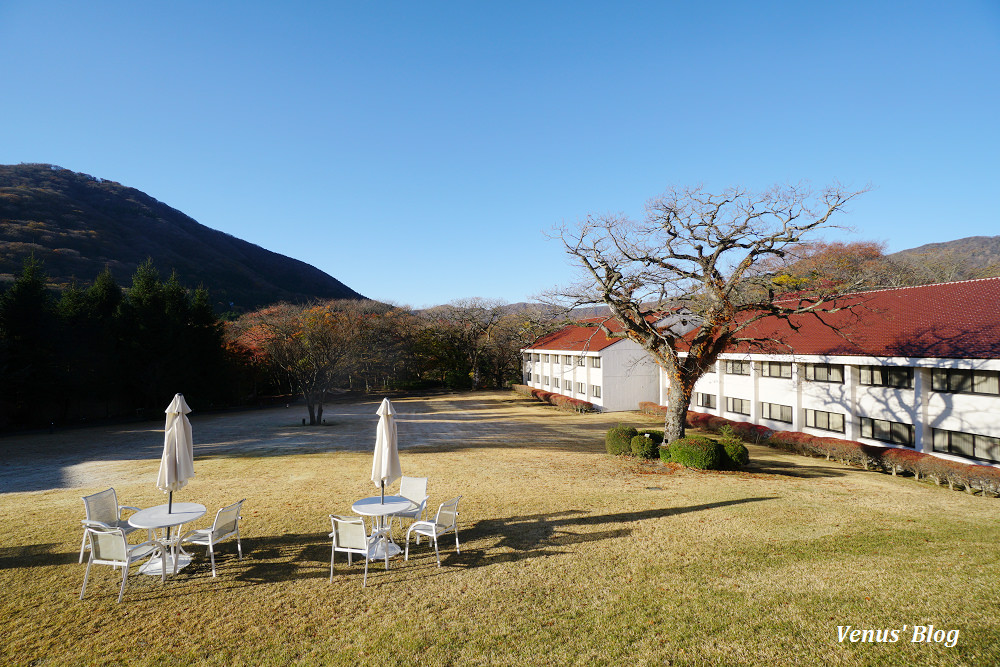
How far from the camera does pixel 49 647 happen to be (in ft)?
18.9

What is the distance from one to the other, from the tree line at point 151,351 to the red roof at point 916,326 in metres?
13.7

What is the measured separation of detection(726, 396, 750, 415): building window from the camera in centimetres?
2704

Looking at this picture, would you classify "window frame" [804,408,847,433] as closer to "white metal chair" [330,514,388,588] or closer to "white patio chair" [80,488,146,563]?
"white metal chair" [330,514,388,588]

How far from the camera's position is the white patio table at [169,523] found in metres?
7.82

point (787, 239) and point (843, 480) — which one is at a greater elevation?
point (787, 239)

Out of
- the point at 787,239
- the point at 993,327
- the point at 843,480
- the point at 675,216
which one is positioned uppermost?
the point at 675,216

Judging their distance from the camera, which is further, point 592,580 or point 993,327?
point 993,327

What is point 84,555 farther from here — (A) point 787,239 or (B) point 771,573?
(A) point 787,239

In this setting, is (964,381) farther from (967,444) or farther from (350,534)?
(350,534)

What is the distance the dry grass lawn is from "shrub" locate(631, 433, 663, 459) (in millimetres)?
3027

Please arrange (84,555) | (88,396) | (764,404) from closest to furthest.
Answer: (84,555) < (764,404) < (88,396)

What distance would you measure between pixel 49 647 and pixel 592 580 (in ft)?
23.2

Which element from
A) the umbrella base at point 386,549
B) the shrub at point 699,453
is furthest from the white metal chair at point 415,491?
the shrub at point 699,453

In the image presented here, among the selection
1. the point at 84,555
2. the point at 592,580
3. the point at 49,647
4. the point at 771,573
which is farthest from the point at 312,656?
the point at 771,573
